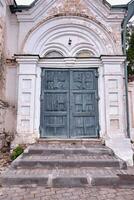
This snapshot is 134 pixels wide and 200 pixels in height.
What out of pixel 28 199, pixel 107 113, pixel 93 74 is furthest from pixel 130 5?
pixel 28 199

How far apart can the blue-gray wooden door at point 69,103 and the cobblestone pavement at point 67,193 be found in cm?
290

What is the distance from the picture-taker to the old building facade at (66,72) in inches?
254

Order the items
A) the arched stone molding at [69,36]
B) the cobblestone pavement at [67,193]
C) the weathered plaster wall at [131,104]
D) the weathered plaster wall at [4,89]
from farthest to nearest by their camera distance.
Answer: the arched stone molding at [69,36], the weathered plaster wall at [131,104], the weathered plaster wall at [4,89], the cobblestone pavement at [67,193]

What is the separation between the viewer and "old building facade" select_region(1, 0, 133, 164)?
6.46 metres

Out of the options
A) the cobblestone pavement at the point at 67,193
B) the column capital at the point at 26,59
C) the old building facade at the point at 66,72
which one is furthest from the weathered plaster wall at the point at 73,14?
the cobblestone pavement at the point at 67,193

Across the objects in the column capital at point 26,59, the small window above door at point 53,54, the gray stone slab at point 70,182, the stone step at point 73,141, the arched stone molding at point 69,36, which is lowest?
the gray stone slab at point 70,182

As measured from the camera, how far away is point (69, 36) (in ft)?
23.9

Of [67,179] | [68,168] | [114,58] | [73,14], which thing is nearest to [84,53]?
[114,58]

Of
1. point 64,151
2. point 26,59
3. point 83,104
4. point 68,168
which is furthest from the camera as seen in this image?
point 83,104

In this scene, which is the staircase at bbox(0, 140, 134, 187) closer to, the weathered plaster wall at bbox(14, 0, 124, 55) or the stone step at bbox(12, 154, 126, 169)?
the stone step at bbox(12, 154, 126, 169)

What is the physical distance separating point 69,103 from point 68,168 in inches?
98.1

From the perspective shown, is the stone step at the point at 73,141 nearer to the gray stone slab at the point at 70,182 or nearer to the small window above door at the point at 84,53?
the gray stone slab at the point at 70,182

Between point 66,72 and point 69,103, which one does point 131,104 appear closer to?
point 69,103

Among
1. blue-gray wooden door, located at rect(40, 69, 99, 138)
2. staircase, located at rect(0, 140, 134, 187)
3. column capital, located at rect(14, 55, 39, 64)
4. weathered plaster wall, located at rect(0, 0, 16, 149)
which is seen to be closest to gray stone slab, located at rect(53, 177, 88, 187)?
staircase, located at rect(0, 140, 134, 187)
